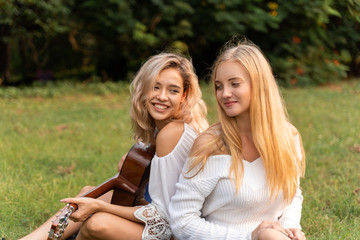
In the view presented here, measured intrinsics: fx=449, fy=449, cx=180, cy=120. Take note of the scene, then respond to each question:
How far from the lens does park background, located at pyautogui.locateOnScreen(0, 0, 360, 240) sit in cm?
382

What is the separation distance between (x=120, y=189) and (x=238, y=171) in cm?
87

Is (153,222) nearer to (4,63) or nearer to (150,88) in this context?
(150,88)

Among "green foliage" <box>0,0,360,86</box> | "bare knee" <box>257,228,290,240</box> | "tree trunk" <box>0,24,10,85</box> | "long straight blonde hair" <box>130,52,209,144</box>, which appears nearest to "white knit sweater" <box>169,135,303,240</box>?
"bare knee" <box>257,228,290,240</box>

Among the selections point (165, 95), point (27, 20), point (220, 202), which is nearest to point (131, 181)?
point (165, 95)

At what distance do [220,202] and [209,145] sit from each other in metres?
0.30

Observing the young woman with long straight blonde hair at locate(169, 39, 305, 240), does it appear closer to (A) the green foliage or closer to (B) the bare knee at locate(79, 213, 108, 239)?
(B) the bare knee at locate(79, 213, 108, 239)

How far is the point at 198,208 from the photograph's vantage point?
230 cm

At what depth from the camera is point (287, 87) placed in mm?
9898

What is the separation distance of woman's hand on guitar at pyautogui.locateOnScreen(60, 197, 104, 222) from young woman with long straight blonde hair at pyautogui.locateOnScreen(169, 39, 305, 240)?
464mm

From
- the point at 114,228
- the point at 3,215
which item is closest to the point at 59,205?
the point at 3,215

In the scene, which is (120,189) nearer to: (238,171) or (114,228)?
(114,228)

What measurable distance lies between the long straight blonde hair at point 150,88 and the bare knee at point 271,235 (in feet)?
2.77

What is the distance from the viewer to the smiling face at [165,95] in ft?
9.01

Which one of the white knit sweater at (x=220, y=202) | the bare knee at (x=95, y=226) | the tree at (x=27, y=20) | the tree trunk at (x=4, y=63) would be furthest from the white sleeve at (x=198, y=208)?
the tree trunk at (x=4, y=63)
